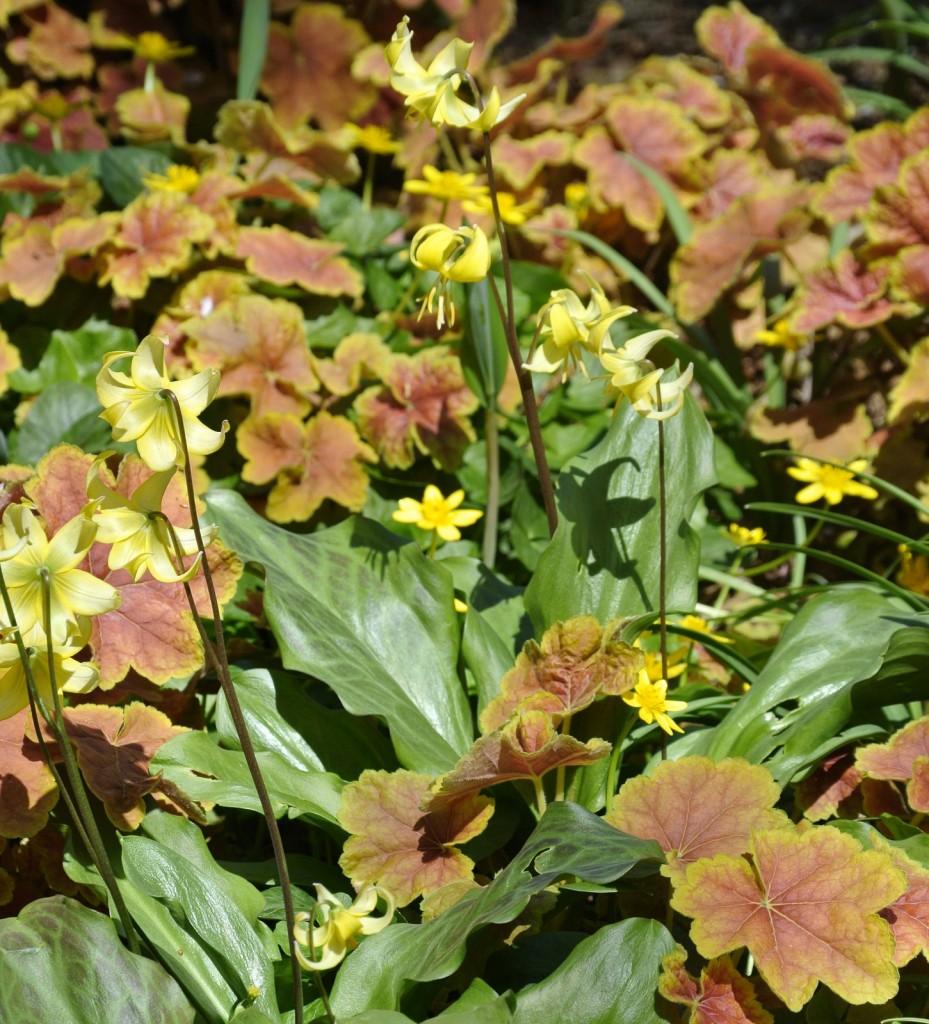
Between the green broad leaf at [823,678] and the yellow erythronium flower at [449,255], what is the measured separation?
2.37 ft

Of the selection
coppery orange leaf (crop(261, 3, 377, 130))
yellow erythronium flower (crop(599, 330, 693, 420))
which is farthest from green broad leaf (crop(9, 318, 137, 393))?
yellow erythronium flower (crop(599, 330, 693, 420))

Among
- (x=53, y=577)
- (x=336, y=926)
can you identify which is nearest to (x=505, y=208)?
(x=53, y=577)

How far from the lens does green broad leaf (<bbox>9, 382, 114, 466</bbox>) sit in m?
2.20

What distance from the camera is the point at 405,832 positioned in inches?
57.9

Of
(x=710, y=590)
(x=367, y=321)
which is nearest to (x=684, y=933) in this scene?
(x=710, y=590)

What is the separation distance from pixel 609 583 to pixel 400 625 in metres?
0.34

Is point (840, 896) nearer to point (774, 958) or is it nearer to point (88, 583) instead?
point (774, 958)

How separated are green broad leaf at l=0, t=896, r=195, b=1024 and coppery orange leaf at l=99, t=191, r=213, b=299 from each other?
1540 millimetres

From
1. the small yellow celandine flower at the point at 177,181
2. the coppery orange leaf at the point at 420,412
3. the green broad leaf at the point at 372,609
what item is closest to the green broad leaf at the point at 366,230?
the small yellow celandine flower at the point at 177,181

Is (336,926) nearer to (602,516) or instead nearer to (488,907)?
(488,907)

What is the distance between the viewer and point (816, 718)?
1.61 m

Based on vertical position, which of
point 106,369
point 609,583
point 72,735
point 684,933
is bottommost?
point 684,933

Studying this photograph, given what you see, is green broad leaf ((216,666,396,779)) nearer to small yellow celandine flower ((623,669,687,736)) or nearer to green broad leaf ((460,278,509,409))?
small yellow celandine flower ((623,669,687,736))

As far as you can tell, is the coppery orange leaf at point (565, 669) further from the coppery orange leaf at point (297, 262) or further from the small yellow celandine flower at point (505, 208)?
the small yellow celandine flower at point (505, 208)
